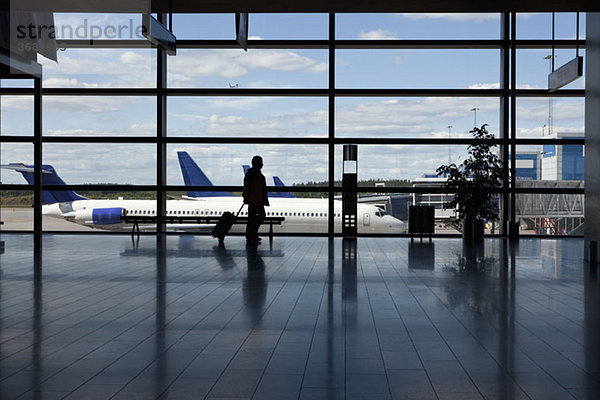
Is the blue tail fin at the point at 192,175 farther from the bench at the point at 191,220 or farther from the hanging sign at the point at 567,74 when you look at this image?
the hanging sign at the point at 567,74

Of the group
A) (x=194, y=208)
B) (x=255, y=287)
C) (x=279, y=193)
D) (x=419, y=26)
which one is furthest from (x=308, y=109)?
(x=255, y=287)

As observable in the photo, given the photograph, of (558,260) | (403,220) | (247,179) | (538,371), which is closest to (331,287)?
(538,371)

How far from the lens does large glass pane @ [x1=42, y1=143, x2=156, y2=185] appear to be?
42.3 feet

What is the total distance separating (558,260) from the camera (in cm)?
855

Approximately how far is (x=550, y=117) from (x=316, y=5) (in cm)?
710

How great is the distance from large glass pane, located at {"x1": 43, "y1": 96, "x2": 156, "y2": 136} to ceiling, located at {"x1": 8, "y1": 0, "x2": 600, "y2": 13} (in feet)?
17.5

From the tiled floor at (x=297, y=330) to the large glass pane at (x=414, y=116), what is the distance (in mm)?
5268

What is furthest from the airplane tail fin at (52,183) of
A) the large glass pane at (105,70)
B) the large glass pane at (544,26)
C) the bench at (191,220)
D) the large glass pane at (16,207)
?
the large glass pane at (544,26)

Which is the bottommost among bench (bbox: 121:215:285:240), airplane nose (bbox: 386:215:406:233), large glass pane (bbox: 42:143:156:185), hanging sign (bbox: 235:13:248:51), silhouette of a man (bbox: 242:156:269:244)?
airplane nose (bbox: 386:215:406:233)

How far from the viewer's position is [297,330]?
4.04 meters

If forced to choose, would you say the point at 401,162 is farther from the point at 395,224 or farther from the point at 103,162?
the point at 103,162

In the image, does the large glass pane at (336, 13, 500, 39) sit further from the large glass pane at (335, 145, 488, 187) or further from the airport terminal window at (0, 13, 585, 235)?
the large glass pane at (335, 145, 488, 187)

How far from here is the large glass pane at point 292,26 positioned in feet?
41.7

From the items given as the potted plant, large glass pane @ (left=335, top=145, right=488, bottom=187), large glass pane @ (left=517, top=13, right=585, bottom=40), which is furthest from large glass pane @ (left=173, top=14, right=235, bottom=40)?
large glass pane @ (left=517, top=13, right=585, bottom=40)
